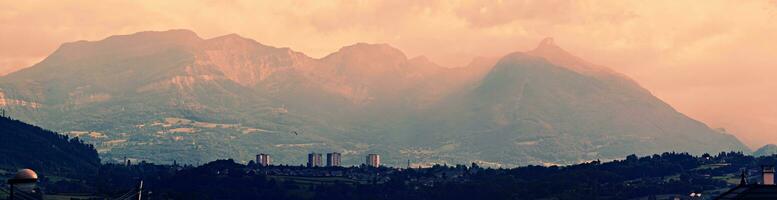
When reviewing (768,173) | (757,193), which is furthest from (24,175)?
(757,193)

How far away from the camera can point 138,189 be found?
5787 inches

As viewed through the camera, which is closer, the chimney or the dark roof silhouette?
the dark roof silhouette

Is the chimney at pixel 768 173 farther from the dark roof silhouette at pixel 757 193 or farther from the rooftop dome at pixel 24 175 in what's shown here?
the rooftop dome at pixel 24 175

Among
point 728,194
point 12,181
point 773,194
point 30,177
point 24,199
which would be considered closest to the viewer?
point 773,194

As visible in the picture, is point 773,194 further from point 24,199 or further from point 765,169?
point 24,199

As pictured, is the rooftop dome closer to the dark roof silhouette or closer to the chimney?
the dark roof silhouette

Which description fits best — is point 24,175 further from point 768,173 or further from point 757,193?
point 757,193

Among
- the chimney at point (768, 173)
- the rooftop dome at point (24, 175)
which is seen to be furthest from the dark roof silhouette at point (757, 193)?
the rooftop dome at point (24, 175)

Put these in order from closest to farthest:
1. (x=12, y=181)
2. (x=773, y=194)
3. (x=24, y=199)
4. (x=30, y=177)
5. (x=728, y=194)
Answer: (x=773, y=194), (x=728, y=194), (x=12, y=181), (x=30, y=177), (x=24, y=199)

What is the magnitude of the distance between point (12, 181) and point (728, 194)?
63851mm

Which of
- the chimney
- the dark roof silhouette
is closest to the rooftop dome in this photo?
the dark roof silhouette

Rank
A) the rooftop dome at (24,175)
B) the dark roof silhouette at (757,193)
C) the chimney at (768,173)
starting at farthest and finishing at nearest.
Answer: the rooftop dome at (24,175) → the chimney at (768,173) → the dark roof silhouette at (757,193)

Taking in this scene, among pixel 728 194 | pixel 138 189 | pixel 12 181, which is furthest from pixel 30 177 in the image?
pixel 728 194

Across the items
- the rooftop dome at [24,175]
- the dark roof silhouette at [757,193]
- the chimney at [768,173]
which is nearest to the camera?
the dark roof silhouette at [757,193]
